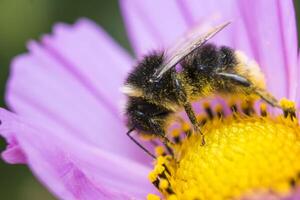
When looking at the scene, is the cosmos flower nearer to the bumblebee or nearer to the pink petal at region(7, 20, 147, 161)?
the pink petal at region(7, 20, 147, 161)

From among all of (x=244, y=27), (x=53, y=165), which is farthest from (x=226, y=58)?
(x=53, y=165)

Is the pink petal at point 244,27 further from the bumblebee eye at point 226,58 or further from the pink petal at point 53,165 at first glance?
the pink petal at point 53,165

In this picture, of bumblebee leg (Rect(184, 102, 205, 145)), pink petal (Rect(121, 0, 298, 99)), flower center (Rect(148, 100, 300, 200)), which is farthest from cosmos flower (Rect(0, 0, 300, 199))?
bumblebee leg (Rect(184, 102, 205, 145))

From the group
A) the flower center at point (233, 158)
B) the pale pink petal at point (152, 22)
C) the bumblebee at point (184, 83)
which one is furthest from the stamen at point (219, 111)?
the pale pink petal at point (152, 22)

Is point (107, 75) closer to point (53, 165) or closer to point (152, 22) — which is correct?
point (152, 22)

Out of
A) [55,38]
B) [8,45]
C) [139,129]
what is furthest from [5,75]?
[139,129]

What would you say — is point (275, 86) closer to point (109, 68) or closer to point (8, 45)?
point (109, 68)
